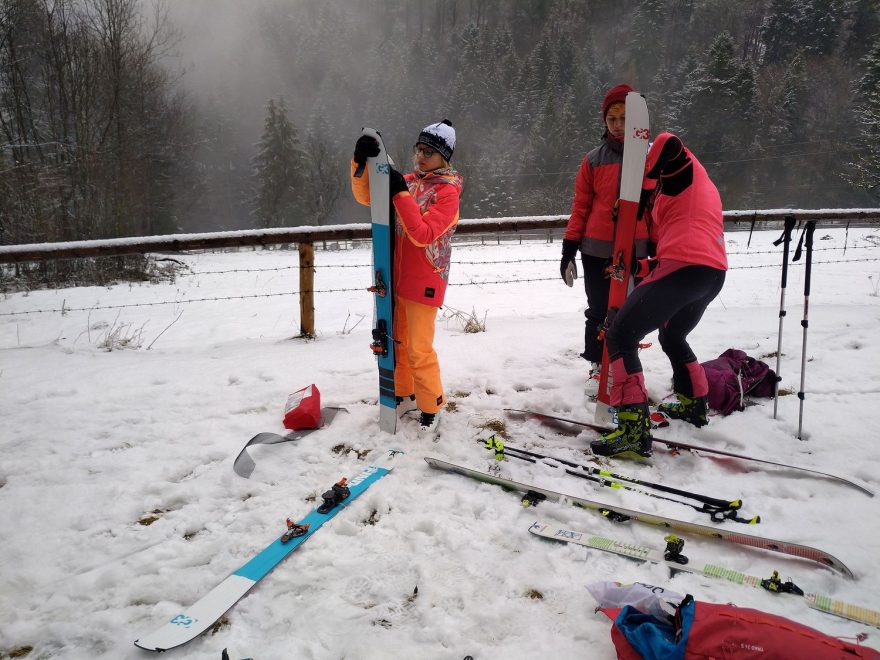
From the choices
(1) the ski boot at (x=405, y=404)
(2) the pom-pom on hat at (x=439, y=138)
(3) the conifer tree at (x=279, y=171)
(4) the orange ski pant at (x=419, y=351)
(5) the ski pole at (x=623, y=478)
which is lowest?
(5) the ski pole at (x=623, y=478)

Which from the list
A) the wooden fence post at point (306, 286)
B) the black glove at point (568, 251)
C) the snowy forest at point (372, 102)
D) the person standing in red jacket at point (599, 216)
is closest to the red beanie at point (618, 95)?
the person standing in red jacket at point (599, 216)

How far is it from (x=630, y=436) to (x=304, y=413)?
2.16 m

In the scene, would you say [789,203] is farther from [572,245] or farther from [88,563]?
[88,563]

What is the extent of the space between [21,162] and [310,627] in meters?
17.1

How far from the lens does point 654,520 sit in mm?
2344

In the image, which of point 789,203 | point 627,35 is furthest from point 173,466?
point 627,35

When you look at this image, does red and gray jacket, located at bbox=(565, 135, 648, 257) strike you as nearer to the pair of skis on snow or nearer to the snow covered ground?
the snow covered ground

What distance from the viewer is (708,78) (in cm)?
4156

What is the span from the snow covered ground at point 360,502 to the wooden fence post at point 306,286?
0.41 m

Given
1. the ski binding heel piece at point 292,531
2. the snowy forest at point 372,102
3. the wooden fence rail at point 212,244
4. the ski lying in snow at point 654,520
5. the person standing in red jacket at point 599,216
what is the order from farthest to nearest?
the snowy forest at point 372,102
the wooden fence rail at point 212,244
the person standing in red jacket at point 599,216
the ski binding heel piece at point 292,531
the ski lying in snow at point 654,520

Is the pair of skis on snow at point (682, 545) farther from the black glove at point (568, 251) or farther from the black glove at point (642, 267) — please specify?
the black glove at point (568, 251)

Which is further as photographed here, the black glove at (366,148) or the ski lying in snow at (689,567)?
the black glove at (366,148)

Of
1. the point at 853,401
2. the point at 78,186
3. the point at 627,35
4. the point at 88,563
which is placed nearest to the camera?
the point at 88,563

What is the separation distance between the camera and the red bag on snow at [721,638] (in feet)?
4.60
